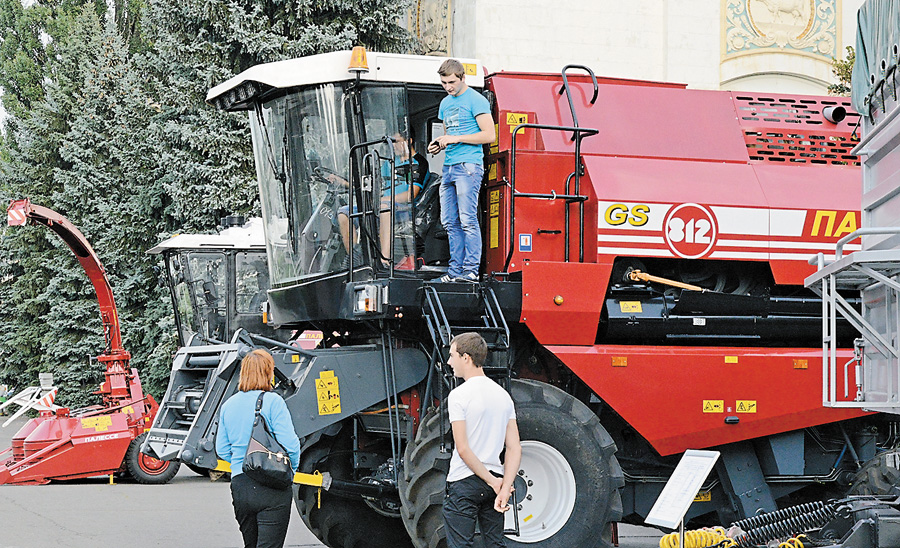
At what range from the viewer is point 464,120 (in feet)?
27.3

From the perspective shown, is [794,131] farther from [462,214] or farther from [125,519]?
[125,519]

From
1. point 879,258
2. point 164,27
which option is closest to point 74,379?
point 164,27

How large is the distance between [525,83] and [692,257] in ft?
6.47

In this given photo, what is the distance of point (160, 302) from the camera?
24672 millimetres

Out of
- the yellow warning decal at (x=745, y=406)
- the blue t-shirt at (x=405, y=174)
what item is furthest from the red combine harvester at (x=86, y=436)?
the yellow warning decal at (x=745, y=406)

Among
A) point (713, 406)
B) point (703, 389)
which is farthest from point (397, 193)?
point (713, 406)

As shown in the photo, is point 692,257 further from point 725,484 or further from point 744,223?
point 725,484

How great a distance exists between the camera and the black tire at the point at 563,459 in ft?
25.3

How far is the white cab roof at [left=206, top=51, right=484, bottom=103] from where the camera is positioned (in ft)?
28.0

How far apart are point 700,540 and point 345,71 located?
435 cm

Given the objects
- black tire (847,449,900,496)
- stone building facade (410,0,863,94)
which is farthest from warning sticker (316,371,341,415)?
stone building facade (410,0,863,94)

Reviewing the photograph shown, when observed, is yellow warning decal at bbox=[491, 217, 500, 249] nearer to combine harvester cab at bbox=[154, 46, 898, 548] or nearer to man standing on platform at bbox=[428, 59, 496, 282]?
combine harvester cab at bbox=[154, 46, 898, 548]

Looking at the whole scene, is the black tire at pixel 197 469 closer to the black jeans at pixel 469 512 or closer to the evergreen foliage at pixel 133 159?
the black jeans at pixel 469 512

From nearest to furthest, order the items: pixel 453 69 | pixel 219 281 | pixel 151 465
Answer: pixel 453 69, pixel 219 281, pixel 151 465
